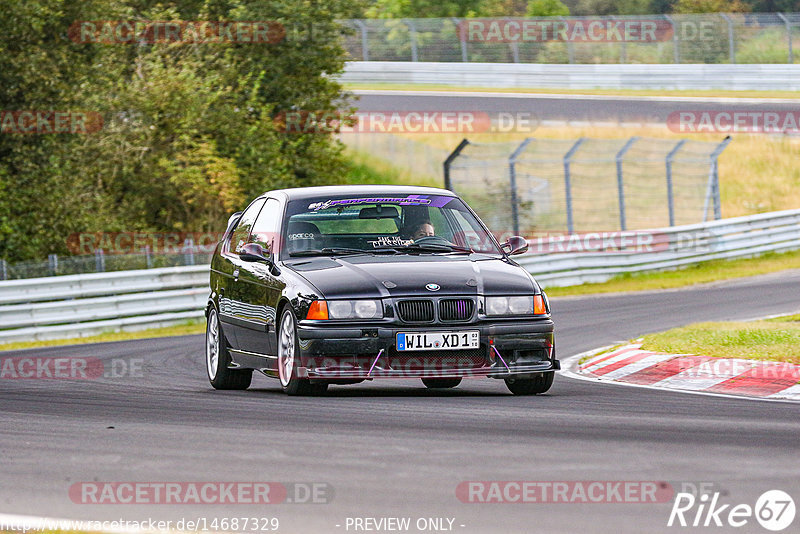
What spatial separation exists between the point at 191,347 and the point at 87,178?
12.2 meters

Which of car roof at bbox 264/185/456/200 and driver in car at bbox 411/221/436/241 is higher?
car roof at bbox 264/185/456/200

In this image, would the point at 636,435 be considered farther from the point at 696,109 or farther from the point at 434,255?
the point at 696,109

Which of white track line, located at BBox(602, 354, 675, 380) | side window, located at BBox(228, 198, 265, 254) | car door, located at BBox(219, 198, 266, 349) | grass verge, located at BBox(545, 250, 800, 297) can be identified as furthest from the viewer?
grass verge, located at BBox(545, 250, 800, 297)

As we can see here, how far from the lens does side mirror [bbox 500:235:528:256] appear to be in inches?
412

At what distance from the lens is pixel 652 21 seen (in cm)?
3988

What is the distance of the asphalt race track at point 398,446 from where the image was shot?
559 cm

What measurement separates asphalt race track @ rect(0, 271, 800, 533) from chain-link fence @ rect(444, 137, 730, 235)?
18.3 m

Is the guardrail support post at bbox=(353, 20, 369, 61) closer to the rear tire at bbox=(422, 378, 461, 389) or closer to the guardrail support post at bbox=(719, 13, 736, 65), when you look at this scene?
the guardrail support post at bbox=(719, 13, 736, 65)

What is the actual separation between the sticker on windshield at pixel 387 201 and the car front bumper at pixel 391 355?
1.52 m

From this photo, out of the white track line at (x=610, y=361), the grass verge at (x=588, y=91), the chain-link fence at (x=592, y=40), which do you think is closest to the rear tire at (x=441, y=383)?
the white track line at (x=610, y=361)

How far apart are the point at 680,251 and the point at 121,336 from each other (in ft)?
38.4

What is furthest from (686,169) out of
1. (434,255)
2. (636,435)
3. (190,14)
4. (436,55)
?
(636,435)

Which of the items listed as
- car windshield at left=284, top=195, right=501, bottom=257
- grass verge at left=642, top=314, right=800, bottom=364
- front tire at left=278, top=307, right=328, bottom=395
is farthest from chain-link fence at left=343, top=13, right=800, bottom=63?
front tire at left=278, top=307, right=328, bottom=395

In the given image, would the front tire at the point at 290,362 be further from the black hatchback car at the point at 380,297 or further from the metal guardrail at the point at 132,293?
the metal guardrail at the point at 132,293
